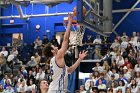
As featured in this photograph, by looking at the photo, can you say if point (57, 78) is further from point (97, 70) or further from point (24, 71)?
point (24, 71)

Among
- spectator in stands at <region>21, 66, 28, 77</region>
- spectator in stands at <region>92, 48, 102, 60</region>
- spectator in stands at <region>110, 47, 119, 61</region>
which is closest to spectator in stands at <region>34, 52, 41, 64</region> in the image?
spectator in stands at <region>21, 66, 28, 77</region>

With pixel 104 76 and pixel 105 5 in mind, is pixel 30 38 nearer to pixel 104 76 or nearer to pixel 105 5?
pixel 104 76

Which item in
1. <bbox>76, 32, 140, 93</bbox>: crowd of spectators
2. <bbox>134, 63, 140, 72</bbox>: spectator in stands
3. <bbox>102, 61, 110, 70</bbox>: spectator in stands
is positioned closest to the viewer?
<bbox>76, 32, 140, 93</bbox>: crowd of spectators

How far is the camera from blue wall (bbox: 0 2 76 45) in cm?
2541

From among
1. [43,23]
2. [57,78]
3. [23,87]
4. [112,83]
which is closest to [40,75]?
[23,87]

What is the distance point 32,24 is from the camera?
86.0 feet

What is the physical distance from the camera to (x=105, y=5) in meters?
14.2

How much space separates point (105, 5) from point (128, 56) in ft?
14.4

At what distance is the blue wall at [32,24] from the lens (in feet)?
83.4

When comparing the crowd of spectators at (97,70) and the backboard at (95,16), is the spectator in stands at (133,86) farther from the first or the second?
the backboard at (95,16)

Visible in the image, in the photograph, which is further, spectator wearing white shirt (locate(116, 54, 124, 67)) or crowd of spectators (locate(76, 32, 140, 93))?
spectator wearing white shirt (locate(116, 54, 124, 67))

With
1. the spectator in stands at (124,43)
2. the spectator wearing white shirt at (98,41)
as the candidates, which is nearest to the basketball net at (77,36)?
the spectator in stands at (124,43)

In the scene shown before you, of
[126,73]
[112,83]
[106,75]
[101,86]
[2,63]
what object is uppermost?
[2,63]

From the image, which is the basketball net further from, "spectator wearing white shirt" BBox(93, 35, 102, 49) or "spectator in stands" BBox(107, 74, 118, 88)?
"spectator wearing white shirt" BBox(93, 35, 102, 49)
